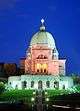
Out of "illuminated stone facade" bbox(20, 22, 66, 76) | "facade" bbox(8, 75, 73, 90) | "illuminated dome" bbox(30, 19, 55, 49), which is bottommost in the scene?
"facade" bbox(8, 75, 73, 90)

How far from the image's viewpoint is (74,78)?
117062 mm

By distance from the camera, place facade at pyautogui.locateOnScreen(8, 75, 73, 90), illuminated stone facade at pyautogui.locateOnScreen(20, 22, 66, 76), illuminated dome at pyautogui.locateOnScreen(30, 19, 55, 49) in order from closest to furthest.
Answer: facade at pyautogui.locateOnScreen(8, 75, 73, 90)
illuminated stone facade at pyautogui.locateOnScreen(20, 22, 66, 76)
illuminated dome at pyautogui.locateOnScreen(30, 19, 55, 49)

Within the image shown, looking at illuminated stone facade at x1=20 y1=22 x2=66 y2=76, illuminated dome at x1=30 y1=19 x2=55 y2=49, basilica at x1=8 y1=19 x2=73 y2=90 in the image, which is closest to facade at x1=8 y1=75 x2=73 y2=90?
basilica at x1=8 y1=19 x2=73 y2=90

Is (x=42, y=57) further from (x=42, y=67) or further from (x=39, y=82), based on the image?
(x=39, y=82)

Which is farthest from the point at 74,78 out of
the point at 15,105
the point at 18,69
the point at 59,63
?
the point at 15,105

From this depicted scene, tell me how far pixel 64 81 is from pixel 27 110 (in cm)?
6997

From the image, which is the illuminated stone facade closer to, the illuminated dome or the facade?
the illuminated dome

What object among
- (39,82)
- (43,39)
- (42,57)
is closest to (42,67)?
(42,57)

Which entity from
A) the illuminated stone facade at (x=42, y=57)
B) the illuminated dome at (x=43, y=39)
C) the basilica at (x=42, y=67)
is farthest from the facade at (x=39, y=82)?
the illuminated dome at (x=43, y=39)

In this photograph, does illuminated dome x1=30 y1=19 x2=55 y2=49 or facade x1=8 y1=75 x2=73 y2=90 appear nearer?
facade x1=8 y1=75 x2=73 y2=90

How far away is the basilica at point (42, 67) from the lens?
11006 cm

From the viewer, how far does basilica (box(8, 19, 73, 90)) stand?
110062mm

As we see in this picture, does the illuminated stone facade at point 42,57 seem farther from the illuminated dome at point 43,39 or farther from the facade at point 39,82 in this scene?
the facade at point 39,82

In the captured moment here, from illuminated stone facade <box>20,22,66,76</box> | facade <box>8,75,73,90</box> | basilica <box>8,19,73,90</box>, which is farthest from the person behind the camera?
illuminated stone facade <box>20,22,66,76</box>
